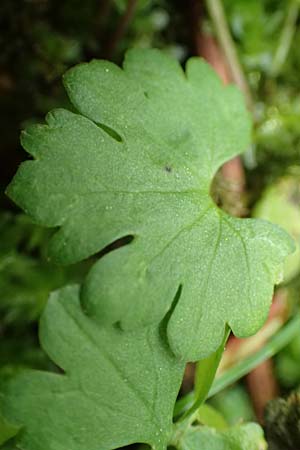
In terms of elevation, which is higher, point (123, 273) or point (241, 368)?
point (123, 273)

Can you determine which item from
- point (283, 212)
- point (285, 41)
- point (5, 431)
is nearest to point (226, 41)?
point (285, 41)

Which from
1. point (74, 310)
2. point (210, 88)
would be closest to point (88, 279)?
point (74, 310)

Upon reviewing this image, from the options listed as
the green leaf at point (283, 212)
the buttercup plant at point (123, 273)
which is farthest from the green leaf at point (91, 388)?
the green leaf at point (283, 212)

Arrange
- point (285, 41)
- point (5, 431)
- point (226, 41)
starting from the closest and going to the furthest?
point (5, 431) → point (226, 41) → point (285, 41)

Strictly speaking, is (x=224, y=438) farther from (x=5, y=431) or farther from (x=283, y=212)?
(x=283, y=212)

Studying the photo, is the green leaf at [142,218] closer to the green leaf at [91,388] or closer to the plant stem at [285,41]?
the green leaf at [91,388]

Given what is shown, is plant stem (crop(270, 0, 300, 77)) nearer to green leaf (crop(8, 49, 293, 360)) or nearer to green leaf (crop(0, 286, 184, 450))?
green leaf (crop(8, 49, 293, 360))

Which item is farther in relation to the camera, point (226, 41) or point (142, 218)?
point (226, 41)
